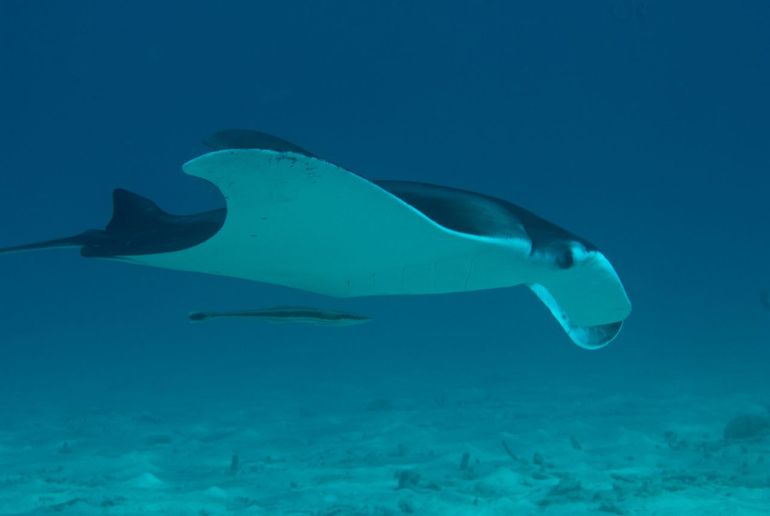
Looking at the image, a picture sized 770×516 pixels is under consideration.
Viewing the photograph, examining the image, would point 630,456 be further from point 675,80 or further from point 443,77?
point 675,80

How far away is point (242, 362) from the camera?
949 inches

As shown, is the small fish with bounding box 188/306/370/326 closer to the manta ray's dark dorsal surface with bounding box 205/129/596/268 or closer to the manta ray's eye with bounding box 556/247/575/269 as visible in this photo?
the manta ray's dark dorsal surface with bounding box 205/129/596/268

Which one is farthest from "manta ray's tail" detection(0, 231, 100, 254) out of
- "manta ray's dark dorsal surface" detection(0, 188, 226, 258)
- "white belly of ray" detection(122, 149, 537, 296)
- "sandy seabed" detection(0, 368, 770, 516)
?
"sandy seabed" detection(0, 368, 770, 516)

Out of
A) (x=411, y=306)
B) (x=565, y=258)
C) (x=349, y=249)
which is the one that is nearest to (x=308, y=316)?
(x=349, y=249)

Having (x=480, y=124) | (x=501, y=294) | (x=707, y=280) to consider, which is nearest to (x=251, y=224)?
(x=501, y=294)

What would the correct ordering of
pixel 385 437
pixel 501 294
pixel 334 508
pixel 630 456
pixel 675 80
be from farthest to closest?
pixel 675 80 → pixel 501 294 → pixel 385 437 → pixel 630 456 → pixel 334 508

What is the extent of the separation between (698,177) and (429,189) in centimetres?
5714

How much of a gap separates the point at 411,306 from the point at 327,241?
34990mm

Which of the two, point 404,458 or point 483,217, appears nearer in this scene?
point 483,217

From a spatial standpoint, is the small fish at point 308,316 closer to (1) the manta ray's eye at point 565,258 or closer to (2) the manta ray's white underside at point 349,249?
(2) the manta ray's white underside at point 349,249

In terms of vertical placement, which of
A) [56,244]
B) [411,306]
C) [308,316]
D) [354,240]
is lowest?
[308,316]

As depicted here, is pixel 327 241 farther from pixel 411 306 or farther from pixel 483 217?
pixel 411 306

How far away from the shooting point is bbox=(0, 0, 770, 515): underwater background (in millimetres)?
6043

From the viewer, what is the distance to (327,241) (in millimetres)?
2770
